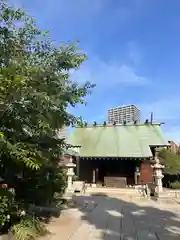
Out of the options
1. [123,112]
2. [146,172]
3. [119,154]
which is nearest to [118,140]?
[119,154]

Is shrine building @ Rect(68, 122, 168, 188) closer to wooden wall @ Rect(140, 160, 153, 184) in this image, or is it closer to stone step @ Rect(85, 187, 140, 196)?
wooden wall @ Rect(140, 160, 153, 184)

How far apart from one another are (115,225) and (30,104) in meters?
5.23

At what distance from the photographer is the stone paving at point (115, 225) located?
8.06 metres

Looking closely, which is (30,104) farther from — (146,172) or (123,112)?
(123,112)

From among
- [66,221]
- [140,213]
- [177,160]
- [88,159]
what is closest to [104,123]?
[88,159]

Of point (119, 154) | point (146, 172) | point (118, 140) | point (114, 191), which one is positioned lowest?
point (114, 191)

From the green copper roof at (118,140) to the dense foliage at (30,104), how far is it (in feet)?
53.4

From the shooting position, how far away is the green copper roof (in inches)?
A: 979

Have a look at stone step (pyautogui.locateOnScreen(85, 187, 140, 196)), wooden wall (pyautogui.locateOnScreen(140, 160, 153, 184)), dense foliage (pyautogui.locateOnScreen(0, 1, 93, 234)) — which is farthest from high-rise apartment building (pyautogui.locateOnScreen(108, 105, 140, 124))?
dense foliage (pyautogui.locateOnScreen(0, 1, 93, 234))

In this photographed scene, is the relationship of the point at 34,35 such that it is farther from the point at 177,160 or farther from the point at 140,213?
the point at 177,160

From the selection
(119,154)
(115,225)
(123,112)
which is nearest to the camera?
(115,225)

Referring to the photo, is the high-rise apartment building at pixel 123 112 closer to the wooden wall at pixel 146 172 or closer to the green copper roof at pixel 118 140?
the green copper roof at pixel 118 140

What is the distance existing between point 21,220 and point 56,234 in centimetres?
126

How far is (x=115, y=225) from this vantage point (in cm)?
950
